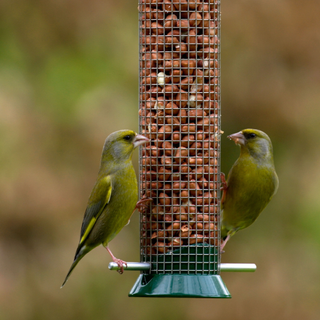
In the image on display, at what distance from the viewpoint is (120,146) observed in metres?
6.81

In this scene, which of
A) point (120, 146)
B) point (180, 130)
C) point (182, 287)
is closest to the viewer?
point (182, 287)

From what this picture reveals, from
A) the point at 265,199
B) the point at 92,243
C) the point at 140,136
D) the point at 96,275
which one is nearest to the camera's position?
the point at 140,136

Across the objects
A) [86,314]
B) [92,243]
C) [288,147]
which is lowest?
[86,314]

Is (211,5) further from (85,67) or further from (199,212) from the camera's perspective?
(85,67)

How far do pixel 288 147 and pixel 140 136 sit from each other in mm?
4727

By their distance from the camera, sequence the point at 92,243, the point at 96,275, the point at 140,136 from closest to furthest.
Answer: the point at 140,136
the point at 92,243
the point at 96,275

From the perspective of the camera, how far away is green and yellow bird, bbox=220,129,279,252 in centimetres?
721

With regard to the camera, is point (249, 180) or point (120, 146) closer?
point (120, 146)

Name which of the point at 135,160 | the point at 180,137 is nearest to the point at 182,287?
the point at 180,137

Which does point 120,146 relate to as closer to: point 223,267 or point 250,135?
point 250,135

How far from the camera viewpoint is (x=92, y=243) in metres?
7.00

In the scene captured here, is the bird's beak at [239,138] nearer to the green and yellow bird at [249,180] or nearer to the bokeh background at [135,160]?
the green and yellow bird at [249,180]

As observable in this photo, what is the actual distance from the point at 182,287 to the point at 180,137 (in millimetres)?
1300

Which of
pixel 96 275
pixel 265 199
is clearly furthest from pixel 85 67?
pixel 265 199
